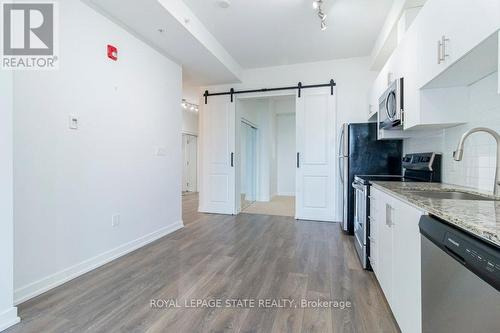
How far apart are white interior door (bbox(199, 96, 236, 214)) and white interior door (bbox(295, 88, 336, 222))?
1333mm

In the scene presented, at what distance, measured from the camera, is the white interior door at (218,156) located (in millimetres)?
4875

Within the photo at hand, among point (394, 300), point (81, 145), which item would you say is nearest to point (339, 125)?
point (394, 300)

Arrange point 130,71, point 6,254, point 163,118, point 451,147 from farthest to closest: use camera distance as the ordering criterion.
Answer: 1. point 163,118
2. point 130,71
3. point 451,147
4. point 6,254

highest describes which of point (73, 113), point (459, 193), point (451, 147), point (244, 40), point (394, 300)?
point (244, 40)

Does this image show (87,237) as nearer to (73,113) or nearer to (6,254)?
(6,254)

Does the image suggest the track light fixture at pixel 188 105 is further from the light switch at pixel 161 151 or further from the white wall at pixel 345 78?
the light switch at pixel 161 151

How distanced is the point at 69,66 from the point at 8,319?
6.67 feet

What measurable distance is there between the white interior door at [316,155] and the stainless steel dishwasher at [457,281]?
3.26 metres

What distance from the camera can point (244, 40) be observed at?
3689 mm

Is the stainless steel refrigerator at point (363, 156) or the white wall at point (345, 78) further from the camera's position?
the white wall at point (345, 78)

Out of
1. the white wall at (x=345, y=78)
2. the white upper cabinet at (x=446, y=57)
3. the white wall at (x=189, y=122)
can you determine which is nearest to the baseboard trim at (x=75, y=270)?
the white upper cabinet at (x=446, y=57)

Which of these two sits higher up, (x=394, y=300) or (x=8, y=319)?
(x=394, y=300)

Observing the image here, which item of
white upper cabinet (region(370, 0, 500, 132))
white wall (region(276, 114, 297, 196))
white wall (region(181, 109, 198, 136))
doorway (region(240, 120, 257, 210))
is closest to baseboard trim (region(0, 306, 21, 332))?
white upper cabinet (region(370, 0, 500, 132))

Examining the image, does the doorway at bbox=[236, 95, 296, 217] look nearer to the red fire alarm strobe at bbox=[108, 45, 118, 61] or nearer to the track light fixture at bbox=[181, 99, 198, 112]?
the track light fixture at bbox=[181, 99, 198, 112]
